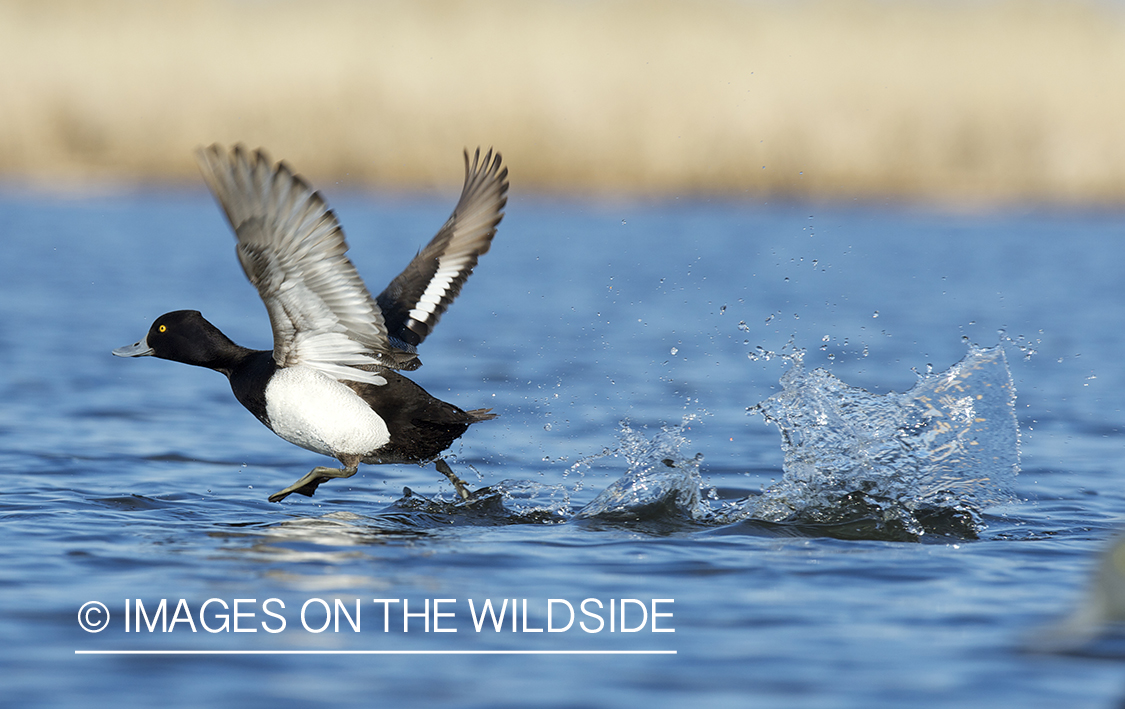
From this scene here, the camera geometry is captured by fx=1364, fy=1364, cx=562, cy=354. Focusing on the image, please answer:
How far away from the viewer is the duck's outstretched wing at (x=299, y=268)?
442 centimetres

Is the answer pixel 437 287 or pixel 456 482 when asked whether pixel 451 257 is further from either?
pixel 456 482

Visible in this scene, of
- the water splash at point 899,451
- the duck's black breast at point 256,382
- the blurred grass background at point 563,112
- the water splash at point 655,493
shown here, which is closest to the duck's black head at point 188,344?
the duck's black breast at point 256,382

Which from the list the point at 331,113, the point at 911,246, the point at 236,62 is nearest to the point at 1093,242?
the point at 911,246

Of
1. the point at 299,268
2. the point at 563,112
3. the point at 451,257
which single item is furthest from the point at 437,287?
the point at 563,112

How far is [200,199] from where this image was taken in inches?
790

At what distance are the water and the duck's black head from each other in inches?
23.3

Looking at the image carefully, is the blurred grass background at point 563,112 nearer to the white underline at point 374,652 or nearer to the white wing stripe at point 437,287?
the white wing stripe at point 437,287

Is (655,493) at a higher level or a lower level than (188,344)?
lower

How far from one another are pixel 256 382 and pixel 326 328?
0.43m

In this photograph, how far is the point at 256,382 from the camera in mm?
5359

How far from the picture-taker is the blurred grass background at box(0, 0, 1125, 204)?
18.7 meters

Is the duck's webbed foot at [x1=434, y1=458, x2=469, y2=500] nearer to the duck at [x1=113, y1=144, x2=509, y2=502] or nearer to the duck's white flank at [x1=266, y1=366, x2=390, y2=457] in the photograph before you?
the duck at [x1=113, y1=144, x2=509, y2=502]

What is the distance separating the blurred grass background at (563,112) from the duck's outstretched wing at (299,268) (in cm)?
1331

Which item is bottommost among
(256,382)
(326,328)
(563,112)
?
(256,382)
